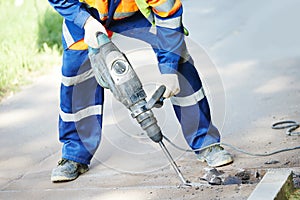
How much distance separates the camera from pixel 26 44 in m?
8.30

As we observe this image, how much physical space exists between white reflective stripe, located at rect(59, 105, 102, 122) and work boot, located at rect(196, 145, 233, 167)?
2.53 ft

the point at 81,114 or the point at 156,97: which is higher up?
the point at 156,97

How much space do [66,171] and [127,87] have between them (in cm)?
94

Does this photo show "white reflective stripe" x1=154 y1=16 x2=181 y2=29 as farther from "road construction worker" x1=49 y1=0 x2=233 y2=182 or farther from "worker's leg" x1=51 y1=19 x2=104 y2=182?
"worker's leg" x1=51 y1=19 x2=104 y2=182

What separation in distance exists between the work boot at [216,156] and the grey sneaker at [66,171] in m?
0.85

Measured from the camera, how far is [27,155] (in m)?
5.58

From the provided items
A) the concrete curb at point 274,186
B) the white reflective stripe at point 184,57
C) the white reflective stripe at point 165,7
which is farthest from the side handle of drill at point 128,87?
the concrete curb at point 274,186

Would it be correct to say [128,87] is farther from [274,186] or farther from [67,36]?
[274,186]

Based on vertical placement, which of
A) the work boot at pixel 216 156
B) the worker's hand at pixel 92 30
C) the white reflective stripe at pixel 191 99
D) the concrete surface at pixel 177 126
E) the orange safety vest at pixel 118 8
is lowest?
the concrete surface at pixel 177 126

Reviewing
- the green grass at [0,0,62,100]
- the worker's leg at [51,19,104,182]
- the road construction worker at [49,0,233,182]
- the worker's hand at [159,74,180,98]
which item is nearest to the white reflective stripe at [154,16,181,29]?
the road construction worker at [49,0,233,182]

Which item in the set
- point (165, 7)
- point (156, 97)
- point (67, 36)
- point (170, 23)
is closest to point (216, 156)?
point (156, 97)

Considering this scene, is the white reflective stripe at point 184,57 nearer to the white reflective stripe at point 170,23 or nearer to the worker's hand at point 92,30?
the white reflective stripe at point 170,23

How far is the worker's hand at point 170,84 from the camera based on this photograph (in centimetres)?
422

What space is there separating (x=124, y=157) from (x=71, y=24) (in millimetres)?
1087
